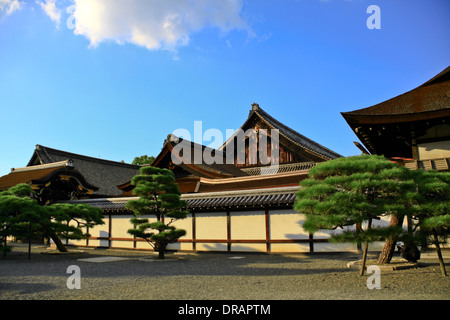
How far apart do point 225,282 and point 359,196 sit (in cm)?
390

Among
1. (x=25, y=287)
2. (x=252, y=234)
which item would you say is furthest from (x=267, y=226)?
(x=25, y=287)

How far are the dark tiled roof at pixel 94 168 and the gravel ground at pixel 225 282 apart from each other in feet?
68.4

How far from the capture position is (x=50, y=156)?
3291 cm

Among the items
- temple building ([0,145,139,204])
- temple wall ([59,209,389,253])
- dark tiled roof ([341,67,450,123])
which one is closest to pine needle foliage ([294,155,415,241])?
dark tiled roof ([341,67,450,123])

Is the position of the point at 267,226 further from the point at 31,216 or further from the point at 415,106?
the point at 31,216

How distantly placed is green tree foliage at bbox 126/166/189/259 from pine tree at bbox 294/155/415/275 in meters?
6.79

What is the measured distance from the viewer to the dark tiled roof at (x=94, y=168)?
32.2 m

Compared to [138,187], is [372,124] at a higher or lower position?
higher

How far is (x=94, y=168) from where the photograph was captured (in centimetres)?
3491
